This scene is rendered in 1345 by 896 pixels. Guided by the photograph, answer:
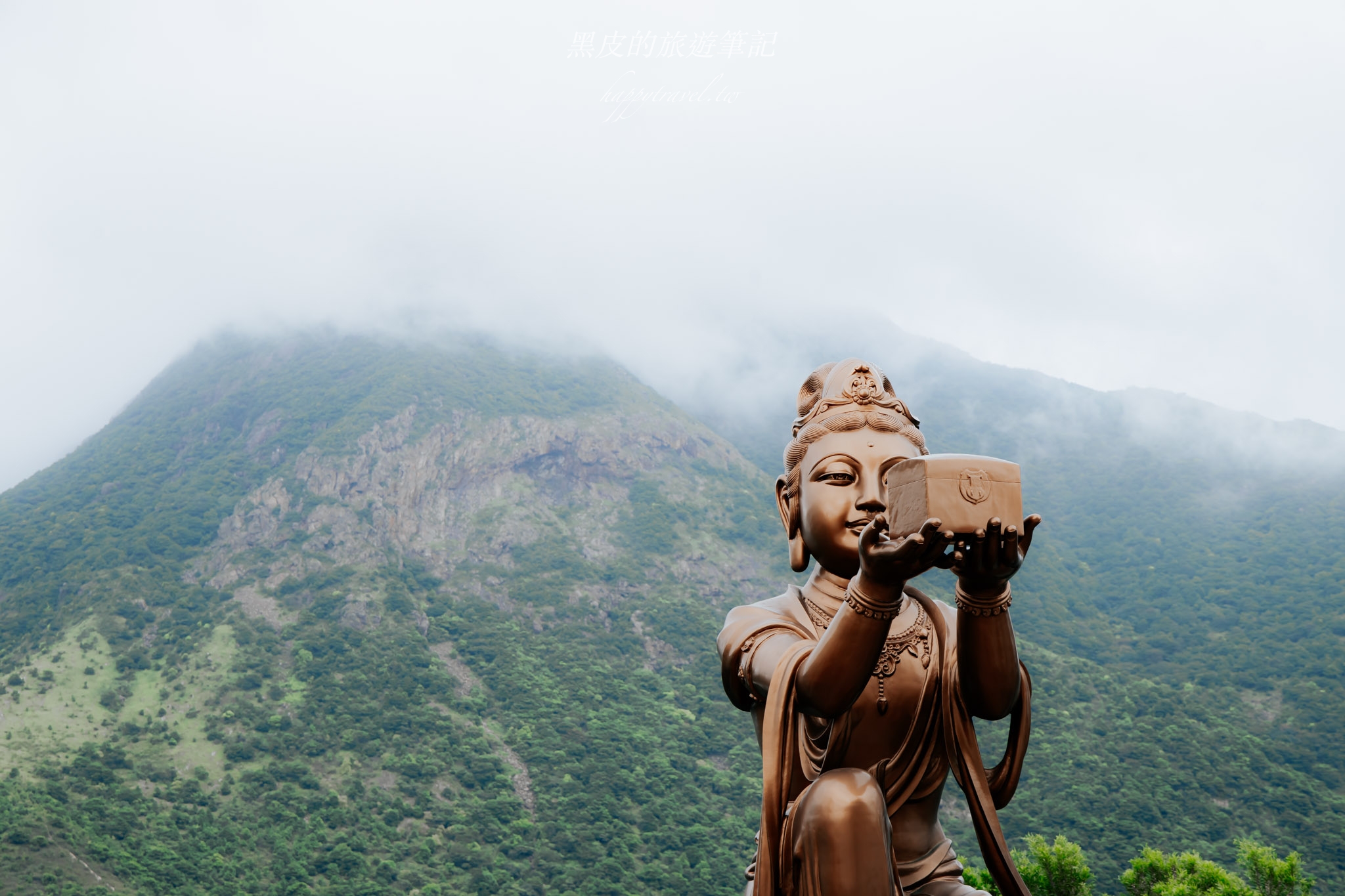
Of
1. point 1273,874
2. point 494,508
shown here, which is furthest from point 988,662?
point 494,508

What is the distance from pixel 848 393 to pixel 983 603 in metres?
1.11

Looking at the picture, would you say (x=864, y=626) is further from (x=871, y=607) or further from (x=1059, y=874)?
(x=1059, y=874)

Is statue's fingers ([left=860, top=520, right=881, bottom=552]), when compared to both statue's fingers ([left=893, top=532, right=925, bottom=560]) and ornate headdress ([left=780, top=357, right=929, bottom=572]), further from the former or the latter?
ornate headdress ([left=780, top=357, right=929, bottom=572])

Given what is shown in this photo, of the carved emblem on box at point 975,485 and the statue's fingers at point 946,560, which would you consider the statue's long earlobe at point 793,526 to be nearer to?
the statue's fingers at point 946,560

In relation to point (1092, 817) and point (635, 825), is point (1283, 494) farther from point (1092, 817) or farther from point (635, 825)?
point (635, 825)

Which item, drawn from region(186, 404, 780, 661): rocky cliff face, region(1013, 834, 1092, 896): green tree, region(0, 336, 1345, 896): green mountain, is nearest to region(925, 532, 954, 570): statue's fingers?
region(1013, 834, 1092, 896): green tree

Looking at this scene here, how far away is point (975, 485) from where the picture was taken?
110 inches

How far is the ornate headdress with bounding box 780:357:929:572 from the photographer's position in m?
3.85

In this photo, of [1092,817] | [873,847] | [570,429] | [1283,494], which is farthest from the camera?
[570,429]

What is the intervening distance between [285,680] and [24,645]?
9022 mm

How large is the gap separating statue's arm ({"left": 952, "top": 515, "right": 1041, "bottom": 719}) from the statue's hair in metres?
0.86

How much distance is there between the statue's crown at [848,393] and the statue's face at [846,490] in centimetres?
15

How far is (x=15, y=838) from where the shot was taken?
82.2 ft

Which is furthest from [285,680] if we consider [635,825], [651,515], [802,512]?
[802,512]
